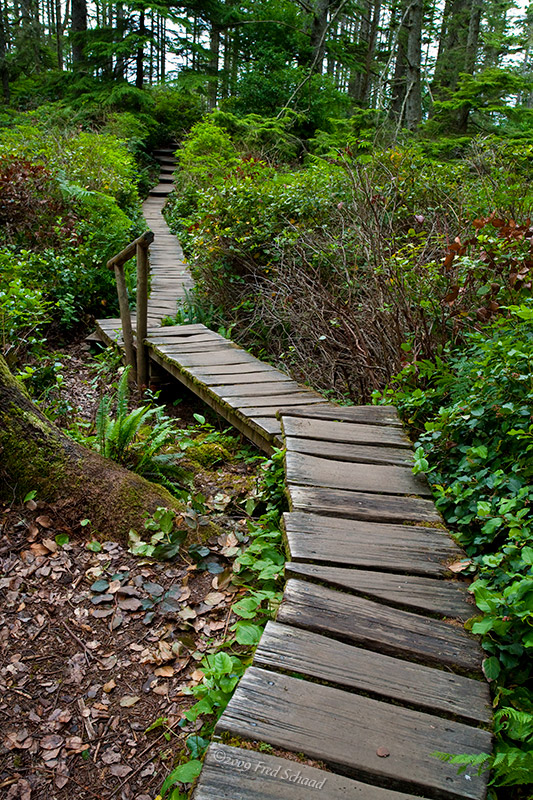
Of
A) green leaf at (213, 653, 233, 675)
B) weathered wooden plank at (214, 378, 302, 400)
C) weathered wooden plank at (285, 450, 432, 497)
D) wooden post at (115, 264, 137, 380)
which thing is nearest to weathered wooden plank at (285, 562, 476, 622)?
green leaf at (213, 653, 233, 675)

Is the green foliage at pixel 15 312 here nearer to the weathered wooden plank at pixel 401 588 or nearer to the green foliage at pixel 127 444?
the green foliage at pixel 127 444

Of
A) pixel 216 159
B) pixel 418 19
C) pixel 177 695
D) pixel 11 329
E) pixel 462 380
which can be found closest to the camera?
pixel 177 695

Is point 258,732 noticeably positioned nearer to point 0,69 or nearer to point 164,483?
point 164,483

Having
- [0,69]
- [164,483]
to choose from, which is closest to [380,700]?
[164,483]

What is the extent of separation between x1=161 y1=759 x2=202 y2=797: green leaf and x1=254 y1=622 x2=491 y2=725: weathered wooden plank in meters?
0.51

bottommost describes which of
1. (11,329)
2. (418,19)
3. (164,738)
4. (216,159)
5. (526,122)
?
(164,738)

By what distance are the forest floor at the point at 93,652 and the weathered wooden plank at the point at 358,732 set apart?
2.59 feet

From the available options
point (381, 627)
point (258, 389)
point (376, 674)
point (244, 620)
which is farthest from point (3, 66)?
point (376, 674)

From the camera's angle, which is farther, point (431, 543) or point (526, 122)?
point (526, 122)

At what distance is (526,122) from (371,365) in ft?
37.1

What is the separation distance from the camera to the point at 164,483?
13.7ft

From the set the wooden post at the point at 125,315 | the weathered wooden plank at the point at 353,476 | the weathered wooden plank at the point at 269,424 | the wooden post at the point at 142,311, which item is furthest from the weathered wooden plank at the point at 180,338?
the weathered wooden plank at the point at 353,476

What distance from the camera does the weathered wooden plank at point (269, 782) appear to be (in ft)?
5.09

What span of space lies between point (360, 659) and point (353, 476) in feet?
4.27
